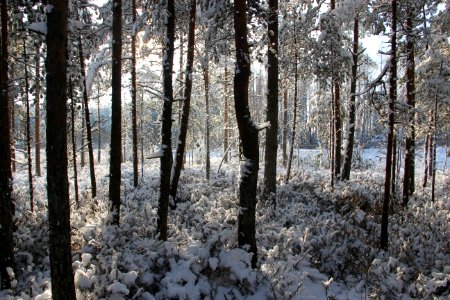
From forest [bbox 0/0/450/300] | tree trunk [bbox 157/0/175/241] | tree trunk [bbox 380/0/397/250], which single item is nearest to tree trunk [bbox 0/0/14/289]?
forest [bbox 0/0/450/300]

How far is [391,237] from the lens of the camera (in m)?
10.4

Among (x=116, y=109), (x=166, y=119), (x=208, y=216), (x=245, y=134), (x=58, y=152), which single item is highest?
(x=116, y=109)

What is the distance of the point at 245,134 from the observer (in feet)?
24.6

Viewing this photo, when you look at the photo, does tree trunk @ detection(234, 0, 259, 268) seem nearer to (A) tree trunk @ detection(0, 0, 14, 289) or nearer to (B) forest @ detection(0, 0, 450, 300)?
(B) forest @ detection(0, 0, 450, 300)

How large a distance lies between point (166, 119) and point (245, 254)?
3.33 m

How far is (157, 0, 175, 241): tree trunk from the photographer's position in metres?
8.23

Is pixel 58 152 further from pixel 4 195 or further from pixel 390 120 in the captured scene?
pixel 390 120

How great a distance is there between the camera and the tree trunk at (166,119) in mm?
8227

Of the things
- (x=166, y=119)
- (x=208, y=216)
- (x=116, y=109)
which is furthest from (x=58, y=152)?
(x=208, y=216)

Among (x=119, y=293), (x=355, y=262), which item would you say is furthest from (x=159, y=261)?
(x=355, y=262)

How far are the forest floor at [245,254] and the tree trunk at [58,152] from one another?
0.73 meters

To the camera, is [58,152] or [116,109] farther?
[116,109]

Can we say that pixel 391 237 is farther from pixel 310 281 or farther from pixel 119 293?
pixel 119 293

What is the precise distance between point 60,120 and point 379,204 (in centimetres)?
1141
